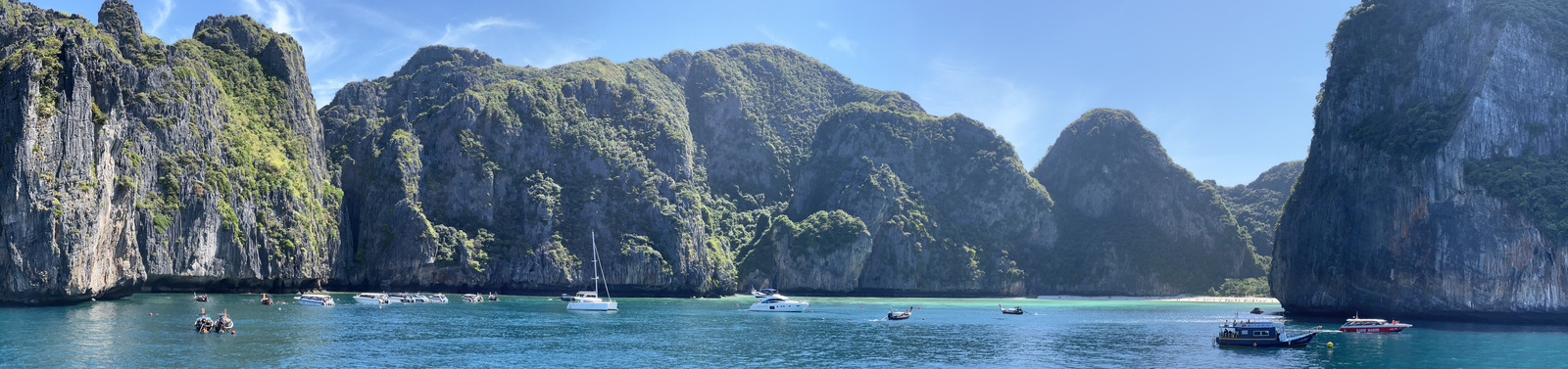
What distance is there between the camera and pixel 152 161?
120688 millimetres

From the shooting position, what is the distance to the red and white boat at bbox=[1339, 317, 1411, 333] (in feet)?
296

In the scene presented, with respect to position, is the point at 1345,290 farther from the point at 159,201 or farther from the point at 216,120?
the point at 216,120

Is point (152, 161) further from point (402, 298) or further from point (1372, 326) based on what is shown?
point (1372, 326)

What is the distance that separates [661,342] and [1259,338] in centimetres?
4630

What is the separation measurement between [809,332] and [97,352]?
5367cm

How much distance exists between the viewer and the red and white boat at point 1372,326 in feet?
296

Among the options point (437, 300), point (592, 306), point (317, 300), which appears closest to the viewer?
point (317, 300)

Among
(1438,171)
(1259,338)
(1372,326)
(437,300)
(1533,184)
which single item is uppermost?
(1438,171)

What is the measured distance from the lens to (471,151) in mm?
191500

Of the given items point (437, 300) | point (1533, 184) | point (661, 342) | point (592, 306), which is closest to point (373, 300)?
point (437, 300)

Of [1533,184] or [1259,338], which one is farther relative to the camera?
[1533,184]

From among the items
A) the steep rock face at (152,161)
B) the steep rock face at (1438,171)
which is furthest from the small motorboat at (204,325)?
the steep rock face at (1438,171)

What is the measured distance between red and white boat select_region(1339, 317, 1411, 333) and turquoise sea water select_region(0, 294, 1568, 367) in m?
1.66

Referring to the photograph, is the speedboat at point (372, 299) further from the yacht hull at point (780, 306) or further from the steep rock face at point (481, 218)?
the yacht hull at point (780, 306)
